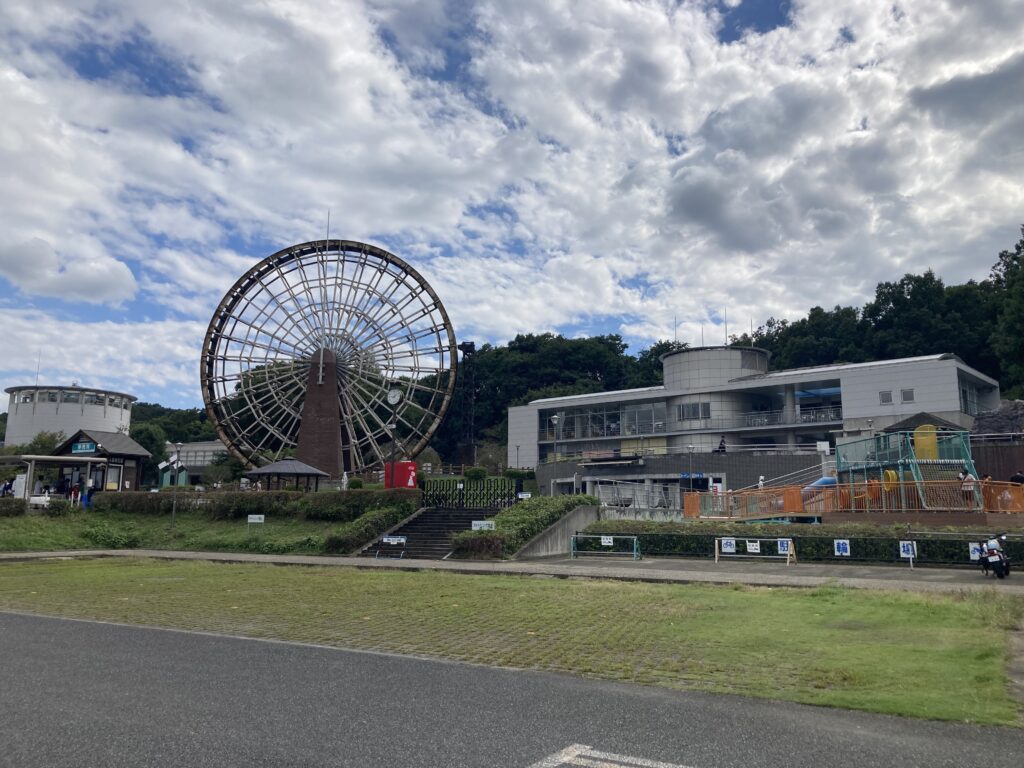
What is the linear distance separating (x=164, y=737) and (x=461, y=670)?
344 cm

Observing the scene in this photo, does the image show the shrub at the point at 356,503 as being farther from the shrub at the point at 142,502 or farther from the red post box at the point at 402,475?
the shrub at the point at 142,502

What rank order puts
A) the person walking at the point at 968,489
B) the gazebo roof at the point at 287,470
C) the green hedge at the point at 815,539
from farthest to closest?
the gazebo roof at the point at 287,470 < the person walking at the point at 968,489 < the green hedge at the point at 815,539

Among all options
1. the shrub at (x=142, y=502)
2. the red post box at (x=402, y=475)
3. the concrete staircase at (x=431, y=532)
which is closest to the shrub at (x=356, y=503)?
the concrete staircase at (x=431, y=532)

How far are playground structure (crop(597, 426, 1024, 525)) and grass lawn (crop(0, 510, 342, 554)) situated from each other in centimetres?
1271

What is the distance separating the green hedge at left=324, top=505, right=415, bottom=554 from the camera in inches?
1102

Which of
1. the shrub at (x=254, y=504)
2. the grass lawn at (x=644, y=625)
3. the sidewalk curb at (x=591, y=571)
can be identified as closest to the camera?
the grass lawn at (x=644, y=625)

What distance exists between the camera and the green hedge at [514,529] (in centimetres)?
2523

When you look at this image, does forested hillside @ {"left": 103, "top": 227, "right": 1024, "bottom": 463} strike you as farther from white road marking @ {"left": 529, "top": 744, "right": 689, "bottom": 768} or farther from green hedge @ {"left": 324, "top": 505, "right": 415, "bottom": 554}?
white road marking @ {"left": 529, "top": 744, "right": 689, "bottom": 768}

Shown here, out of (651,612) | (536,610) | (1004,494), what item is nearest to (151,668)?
(536,610)

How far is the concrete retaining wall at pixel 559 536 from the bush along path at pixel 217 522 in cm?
673

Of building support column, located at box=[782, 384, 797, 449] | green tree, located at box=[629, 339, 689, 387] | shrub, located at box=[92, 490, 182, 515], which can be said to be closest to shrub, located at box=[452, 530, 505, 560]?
shrub, located at box=[92, 490, 182, 515]

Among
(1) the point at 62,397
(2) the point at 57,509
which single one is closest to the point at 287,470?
(2) the point at 57,509

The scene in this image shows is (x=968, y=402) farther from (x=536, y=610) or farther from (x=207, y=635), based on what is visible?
(x=207, y=635)

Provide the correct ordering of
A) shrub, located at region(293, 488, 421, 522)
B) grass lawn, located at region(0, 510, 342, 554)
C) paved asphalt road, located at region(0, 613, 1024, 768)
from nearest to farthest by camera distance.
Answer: paved asphalt road, located at region(0, 613, 1024, 768), grass lawn, located at region(0, 510, 342, 554), shrub, located at region(293, 488, 421, 522)
